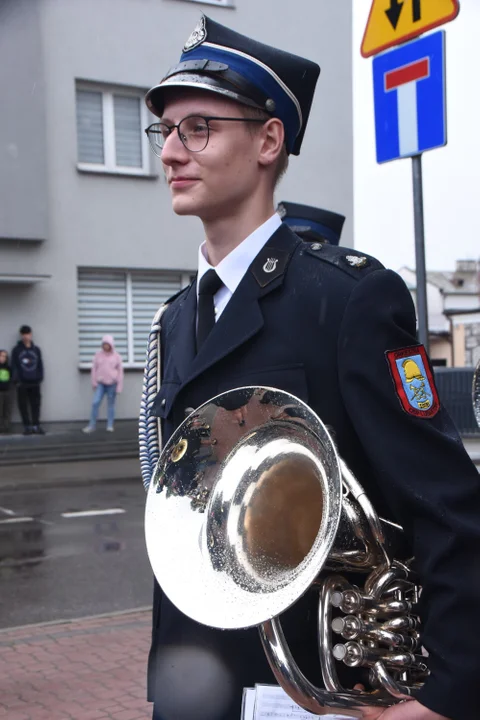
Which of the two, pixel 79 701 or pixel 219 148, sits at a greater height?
pixel 219 148

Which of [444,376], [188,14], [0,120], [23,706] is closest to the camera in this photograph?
[23,706]

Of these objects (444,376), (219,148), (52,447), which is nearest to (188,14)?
(52,447)

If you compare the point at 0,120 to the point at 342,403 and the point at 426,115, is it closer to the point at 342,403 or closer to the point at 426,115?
the point at 426,115

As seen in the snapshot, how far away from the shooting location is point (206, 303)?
5.88 feet

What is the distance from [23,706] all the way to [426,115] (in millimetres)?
2925

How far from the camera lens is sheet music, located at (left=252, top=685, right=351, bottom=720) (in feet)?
4.76

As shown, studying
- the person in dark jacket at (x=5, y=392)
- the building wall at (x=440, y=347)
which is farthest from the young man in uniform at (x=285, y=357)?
the building wall at (x=440, y=347)

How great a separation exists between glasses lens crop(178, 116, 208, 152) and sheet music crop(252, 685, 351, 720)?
92 centimetres

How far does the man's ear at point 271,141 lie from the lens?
5.61 feet

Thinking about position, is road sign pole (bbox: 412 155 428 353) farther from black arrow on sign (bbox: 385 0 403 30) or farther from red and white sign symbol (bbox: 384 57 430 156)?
black arrow on sign (bbox: 385 0 403 30)

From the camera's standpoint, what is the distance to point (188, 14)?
17312 mm

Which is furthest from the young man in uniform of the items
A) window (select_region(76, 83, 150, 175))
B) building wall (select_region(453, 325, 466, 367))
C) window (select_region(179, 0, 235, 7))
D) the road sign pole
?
building wall (select_region(453, 325, 466, 367))

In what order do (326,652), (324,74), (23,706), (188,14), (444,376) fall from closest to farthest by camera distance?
(326,652)
(23,706)
(444,376)
(188,14)
(324,74)

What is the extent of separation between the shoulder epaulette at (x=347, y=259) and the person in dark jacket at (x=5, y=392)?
1371 centimetres
